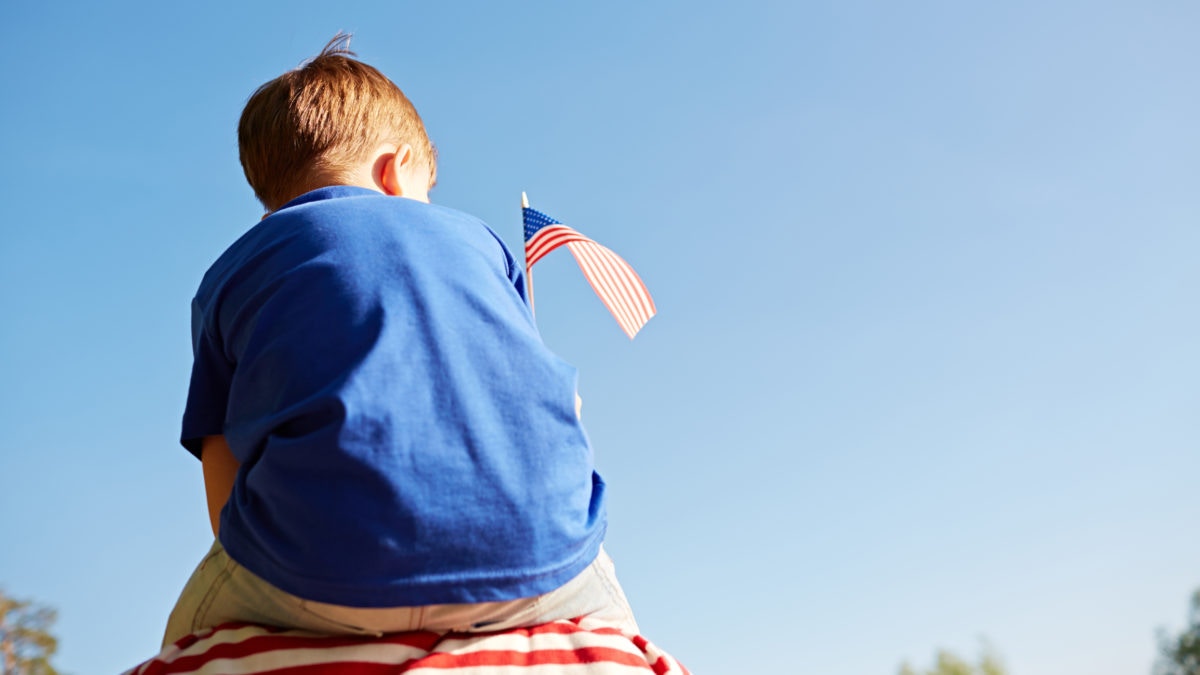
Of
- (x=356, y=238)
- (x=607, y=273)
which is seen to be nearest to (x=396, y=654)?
(x=356, y=238)

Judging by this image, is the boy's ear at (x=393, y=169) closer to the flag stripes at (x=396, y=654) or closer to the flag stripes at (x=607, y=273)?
the flag stripes at (x=396, y=654)

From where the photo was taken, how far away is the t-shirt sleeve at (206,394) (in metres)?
1.78

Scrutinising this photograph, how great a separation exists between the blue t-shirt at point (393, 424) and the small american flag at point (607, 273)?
13.2 ft

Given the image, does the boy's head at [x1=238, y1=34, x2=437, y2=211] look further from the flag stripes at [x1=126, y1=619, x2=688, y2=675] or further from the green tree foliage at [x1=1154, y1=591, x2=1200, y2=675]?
the green tree foliage at [x1=1154, y1=591, x2=1200, y2=675]

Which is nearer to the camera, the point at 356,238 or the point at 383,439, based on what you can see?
the point at 383,439

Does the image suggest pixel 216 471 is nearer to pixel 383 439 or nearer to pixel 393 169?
pixel 383 439

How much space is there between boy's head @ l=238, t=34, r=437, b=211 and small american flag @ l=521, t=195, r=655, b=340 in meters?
3.22

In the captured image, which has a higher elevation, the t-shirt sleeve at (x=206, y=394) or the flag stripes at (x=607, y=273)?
the flag stripes at (x=607, y=273)

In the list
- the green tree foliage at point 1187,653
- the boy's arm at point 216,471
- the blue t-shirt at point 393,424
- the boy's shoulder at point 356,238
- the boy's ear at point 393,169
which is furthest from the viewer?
the green tree foliage at point 1187,653

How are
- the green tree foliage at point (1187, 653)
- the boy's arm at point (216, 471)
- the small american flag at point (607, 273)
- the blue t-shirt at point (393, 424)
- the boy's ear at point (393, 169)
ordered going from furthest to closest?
the green tree foliage at point (1187, 653) → the small american flag at point (607, 273) → the boy's ear at point (393, 169) → the boy's arm at point (216, 471) → the blue t-shirt at point (393, 424)

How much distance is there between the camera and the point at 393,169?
2.31 m

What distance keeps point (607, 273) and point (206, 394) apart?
4.15 metres

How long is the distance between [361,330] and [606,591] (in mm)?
641

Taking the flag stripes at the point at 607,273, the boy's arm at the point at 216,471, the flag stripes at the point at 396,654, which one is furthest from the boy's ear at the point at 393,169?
the flag stripes at the point at 607,273
